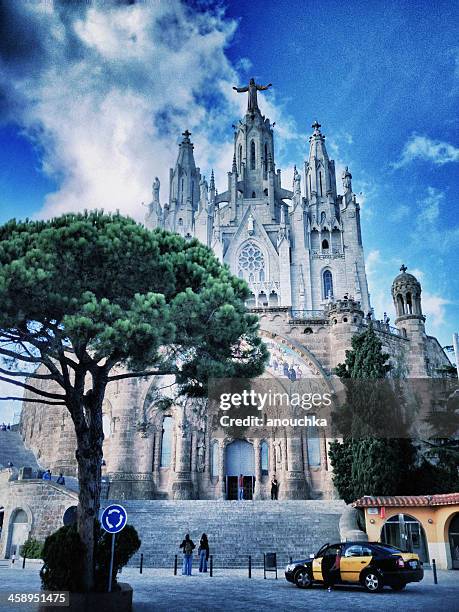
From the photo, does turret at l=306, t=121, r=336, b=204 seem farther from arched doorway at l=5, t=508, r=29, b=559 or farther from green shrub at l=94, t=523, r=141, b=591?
green shrub at l=94, t=523, r=141, b=591

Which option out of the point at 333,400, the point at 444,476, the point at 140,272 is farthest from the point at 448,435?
the point at 140,272

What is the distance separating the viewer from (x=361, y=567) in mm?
11844

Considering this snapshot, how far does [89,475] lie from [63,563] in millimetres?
1756

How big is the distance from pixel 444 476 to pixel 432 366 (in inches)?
429

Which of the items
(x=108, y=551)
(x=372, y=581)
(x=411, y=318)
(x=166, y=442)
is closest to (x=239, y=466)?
(x=166, y=442)

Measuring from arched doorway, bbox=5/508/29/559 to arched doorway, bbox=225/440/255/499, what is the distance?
32.1 feet

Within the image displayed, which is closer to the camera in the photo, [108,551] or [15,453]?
[108,551]

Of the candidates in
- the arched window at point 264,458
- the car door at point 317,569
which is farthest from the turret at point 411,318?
the car door at point 317,569

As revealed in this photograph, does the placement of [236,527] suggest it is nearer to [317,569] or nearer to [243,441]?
[317,569]

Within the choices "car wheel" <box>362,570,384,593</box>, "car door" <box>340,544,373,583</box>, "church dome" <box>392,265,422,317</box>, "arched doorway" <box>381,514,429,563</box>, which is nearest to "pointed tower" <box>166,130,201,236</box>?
"church dome" <box>392,265,422,317</box>

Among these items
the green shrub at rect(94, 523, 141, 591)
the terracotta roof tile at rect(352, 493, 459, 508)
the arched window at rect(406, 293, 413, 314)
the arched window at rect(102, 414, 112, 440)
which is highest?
the arched window at rect(406, 293, 413, 314)

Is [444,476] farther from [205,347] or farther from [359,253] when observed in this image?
[359,253]

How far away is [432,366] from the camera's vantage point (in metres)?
30.5

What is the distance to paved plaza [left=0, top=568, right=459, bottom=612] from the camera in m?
9.28
